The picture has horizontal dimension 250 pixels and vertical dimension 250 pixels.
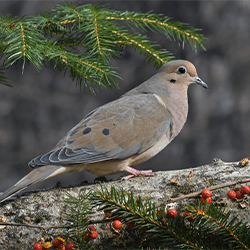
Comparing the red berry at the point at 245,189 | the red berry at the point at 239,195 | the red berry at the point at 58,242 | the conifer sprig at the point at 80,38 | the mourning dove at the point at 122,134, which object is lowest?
the red berry at the point at 58,242

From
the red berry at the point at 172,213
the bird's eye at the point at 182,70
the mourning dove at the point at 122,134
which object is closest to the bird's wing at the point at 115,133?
the mourning dove at the point at 122,134

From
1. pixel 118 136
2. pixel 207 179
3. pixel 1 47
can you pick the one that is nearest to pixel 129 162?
pixel 118 136

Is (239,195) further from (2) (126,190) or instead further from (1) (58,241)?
(1) (58,241)

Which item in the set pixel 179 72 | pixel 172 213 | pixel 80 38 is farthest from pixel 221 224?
pixel 80 38

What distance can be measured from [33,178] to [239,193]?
0.43m

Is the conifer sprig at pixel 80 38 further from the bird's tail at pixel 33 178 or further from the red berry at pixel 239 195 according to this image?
the red berry at pixel 239 195

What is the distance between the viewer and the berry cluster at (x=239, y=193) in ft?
1.98

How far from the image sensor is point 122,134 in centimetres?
82

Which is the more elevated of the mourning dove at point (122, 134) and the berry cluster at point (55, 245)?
the mourning dove at point (122, 134)

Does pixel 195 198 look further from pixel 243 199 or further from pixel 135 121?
pixel 135 121

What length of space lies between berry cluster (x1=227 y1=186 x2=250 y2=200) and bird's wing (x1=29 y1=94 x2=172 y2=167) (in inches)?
10.6

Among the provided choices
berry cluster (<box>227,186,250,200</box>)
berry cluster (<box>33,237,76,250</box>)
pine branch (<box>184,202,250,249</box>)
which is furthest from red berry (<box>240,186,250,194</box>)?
berry cluster (<box>33,237,76,250</box>)

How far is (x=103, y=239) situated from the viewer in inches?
25.2

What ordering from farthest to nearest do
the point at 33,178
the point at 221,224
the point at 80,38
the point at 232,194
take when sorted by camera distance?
the point at 80,38 → the point at 33,178 → the point at 232,194 → the point at 221,224
